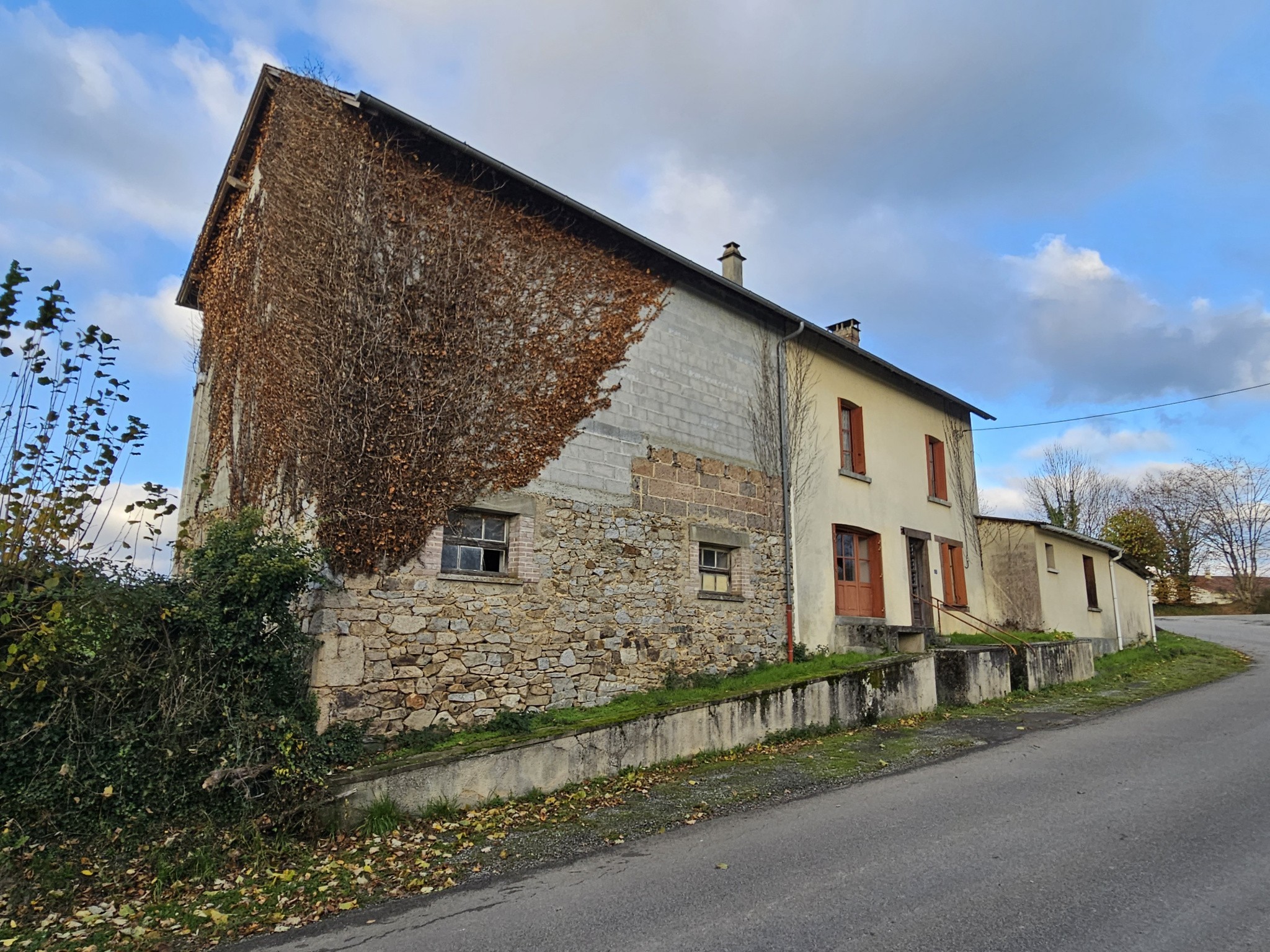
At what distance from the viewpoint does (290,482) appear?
8328mm

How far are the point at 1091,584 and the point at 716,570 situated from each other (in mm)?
14016

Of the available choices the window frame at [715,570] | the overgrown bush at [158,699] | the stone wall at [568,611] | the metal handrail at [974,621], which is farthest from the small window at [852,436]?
the overgrown bush at [158,699]

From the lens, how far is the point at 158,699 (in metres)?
6.23

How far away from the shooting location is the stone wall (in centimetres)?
786

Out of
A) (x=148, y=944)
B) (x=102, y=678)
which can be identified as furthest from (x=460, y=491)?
(x=148, y=944)

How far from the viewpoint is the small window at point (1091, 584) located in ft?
67.1

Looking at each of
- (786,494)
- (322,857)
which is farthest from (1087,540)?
(322,857)

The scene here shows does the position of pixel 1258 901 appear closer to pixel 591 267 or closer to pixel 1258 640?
pixel 591 267

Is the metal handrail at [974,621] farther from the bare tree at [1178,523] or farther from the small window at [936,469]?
the bare tree at [1178,523]

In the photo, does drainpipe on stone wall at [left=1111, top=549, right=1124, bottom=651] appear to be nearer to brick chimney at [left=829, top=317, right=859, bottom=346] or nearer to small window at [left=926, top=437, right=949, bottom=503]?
small window at [left=926, top=437, right=949, bottom=503]

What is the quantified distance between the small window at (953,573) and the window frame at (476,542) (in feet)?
36.9

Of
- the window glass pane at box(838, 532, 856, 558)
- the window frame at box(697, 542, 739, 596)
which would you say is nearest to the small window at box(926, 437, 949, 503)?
the window glass pane at box(838, 532, 856, 558)

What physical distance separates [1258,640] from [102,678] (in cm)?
2751

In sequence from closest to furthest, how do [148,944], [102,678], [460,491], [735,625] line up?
[148,944] < [102,678] < [460,491] < [735,625]
